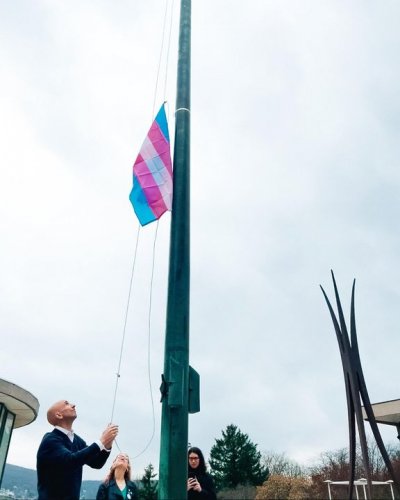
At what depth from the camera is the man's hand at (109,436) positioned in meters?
4.00

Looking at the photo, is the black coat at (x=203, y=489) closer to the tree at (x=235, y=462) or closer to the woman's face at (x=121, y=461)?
the woman's face at (x=121, y=461)

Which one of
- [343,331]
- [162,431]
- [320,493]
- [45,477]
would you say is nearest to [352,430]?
[343,331]

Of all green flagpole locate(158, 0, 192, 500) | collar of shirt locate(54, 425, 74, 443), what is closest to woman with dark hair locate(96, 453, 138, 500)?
collar of shirt locate(54, 425, 74, 443)

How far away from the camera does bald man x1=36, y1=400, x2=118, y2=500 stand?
3.74m

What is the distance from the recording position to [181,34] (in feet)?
20.2

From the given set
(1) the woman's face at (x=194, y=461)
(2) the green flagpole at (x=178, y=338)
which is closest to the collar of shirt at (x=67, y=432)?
(2) the green flagpole at (x=178, y=338)

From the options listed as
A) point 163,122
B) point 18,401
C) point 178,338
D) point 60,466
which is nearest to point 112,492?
point 60,466

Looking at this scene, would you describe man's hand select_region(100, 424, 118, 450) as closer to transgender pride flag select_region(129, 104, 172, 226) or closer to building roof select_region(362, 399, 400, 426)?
transgender pride flag select_region(129, 104, 172, 226)

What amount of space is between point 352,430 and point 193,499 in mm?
3343

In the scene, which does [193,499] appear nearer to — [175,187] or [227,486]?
[175,187]

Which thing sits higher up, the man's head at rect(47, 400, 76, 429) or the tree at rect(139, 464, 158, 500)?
the tree at rect(139, 464, 158, 500)

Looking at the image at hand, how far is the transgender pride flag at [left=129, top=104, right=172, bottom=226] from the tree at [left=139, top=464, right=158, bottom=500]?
157ft

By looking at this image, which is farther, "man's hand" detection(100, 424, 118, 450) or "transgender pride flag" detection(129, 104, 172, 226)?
"transgender pride flag" detection(129, 104, 172, 226)

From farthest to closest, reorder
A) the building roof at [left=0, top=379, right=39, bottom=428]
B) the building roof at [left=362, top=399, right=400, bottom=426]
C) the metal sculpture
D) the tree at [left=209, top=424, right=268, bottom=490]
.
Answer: the tree at [left=209, top=424, right=268, bottom=490]
the building roof at [left=362, top=399, right=400, bottom=426]
the building roof at [left=0, top=379, right=39, bottom=428]
the metal sculpture
